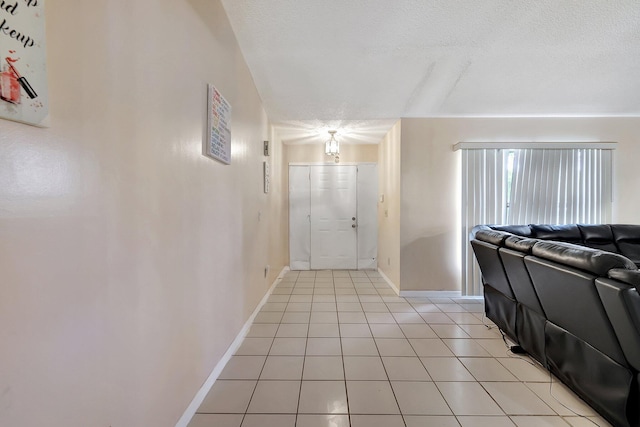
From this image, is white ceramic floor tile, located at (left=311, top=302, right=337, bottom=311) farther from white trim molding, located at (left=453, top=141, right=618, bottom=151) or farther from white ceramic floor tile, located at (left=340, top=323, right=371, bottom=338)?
white trim molding, located at (left=453, top=141, right=618, bottom=151)

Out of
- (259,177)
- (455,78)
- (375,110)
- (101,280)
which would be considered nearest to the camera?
(101,280)

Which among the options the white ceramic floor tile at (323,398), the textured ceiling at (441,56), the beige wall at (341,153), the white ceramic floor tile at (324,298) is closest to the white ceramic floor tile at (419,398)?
the white ceramic floor tile at (323,398)

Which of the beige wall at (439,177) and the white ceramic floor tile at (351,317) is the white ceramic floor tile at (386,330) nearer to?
the white ceramic floor tile at (351,317)

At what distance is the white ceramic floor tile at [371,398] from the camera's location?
1.46 meters

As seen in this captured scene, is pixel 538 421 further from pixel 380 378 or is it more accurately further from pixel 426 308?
pixel 426 308

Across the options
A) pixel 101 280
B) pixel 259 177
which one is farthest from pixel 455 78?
pixel 101 280

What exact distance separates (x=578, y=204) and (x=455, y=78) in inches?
90.3

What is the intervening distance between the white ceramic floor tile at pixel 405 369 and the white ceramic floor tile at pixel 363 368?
51 mm

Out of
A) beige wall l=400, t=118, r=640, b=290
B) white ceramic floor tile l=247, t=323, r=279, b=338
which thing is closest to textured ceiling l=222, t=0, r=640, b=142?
beige wall l=400, t=118, r=640, b=290

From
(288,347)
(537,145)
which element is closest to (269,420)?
(288,347)

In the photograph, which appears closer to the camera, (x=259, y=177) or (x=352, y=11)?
(x=352, y=11)

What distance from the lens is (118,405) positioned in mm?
881

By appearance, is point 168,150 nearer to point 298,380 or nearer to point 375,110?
point 298,380

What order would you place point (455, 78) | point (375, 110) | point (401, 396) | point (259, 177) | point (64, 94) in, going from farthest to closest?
point (375, 110) < point (259, 177) < point (455, 78) < point (401, 396) < point (64, 94)
